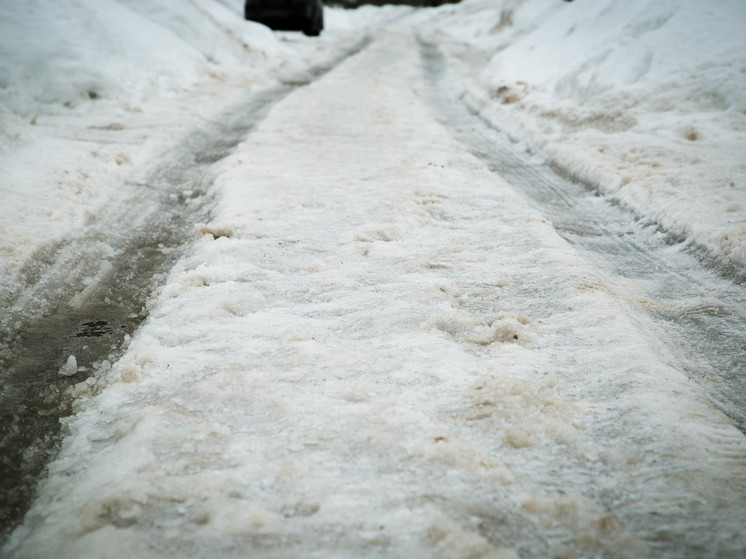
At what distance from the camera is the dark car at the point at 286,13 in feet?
51.3

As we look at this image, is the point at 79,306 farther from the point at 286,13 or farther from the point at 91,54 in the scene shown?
the point at 286,13

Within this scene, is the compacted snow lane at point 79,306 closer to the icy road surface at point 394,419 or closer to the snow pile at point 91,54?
the icy road surface at point 394,419

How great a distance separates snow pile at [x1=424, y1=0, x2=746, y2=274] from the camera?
13.1 ft

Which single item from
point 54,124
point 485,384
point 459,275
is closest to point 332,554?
point 485,384

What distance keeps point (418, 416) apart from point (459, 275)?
1239 mm

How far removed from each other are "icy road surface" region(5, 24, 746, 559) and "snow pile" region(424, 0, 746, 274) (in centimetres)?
140

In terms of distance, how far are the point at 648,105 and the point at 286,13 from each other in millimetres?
13481

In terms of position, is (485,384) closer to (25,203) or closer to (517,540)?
(517,540)

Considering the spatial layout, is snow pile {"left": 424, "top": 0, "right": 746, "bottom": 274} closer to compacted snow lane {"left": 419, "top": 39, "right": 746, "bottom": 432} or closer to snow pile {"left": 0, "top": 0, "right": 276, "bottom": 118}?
compacted snow lane {"left": 419, "top": 39, "right": 746, "bottom": 432}

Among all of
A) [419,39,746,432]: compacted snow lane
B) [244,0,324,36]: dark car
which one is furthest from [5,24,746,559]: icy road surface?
[244,0,324,36]: dark car

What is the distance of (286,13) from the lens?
16.5 metres

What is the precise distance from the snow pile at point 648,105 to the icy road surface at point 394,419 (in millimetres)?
1397

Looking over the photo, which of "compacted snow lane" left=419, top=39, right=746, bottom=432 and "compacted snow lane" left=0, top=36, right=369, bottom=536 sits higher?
"compacted snow lane" left=419, top=39, right=746, bottom=432

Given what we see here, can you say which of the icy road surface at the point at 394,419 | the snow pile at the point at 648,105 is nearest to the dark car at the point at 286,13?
the snow pile at the point at 648,105
